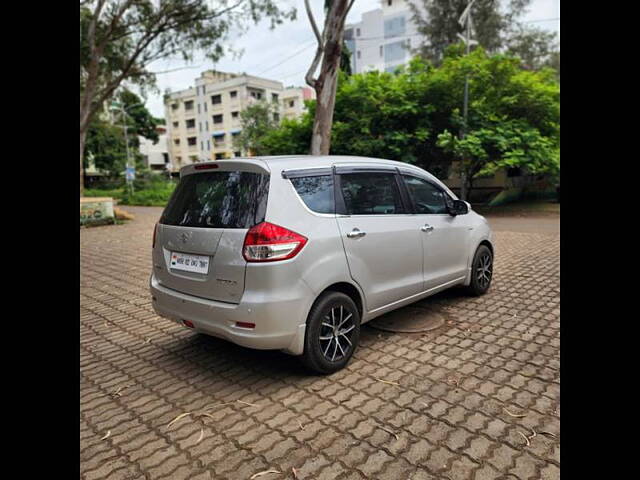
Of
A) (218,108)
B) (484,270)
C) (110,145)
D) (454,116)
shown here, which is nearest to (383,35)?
(218,108)

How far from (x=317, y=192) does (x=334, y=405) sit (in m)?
1.66

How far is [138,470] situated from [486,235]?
4612 mm

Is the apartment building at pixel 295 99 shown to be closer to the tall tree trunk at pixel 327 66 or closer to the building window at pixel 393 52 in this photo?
the building window at pixel 393 52

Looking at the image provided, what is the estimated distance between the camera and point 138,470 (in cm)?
253

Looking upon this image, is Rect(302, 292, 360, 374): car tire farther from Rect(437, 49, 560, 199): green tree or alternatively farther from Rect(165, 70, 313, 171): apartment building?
Rect(165, 70, 313, 171): apartment building

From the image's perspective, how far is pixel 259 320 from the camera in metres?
3.14

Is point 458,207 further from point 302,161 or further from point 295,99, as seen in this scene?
point 295,99

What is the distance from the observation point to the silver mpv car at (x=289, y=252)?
125 inches

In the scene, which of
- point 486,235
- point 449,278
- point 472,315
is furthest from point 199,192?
point 486,235

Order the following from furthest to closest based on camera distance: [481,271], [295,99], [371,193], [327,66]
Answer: [295,99], [327,66], [481,271], [371,193]

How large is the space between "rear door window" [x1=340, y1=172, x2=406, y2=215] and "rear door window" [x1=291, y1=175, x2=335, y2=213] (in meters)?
0.16

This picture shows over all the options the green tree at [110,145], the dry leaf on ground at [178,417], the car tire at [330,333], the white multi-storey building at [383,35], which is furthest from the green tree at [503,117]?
the white multi-storey building at [383,35]
